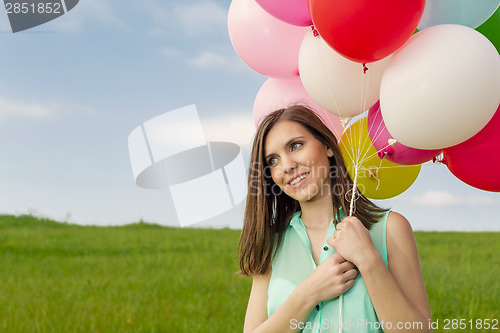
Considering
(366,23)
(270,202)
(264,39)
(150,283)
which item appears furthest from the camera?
(150,283)

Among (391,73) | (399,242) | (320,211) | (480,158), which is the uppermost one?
(391,73)

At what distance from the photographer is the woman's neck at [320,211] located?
2.06m

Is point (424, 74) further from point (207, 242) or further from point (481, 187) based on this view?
point (207, 242)

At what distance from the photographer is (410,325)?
1719 millimetres

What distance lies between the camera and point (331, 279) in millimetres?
1785

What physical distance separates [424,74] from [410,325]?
0.95 m

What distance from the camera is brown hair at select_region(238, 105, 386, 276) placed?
205 cm

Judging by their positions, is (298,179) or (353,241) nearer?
(353,241)

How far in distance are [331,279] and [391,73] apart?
2.82 ft

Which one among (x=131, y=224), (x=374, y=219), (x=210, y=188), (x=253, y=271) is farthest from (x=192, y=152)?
(x=131, y=224)

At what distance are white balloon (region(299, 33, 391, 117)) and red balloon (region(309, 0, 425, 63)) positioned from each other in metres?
0.20

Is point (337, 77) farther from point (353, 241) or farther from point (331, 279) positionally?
point (331, 279)

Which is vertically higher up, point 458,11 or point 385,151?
point 458,11

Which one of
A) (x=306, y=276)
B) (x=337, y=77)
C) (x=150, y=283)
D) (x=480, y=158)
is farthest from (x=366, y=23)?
(x=150, y=283)
